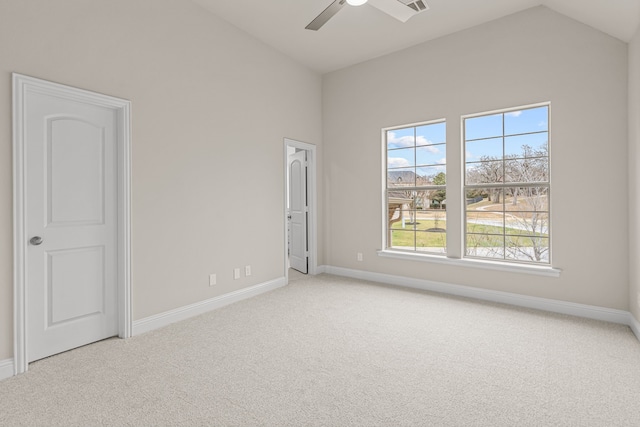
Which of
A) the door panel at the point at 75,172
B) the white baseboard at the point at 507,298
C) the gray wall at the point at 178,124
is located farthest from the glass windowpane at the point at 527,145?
the door panel at the point at 75,172

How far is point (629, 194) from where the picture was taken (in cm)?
308

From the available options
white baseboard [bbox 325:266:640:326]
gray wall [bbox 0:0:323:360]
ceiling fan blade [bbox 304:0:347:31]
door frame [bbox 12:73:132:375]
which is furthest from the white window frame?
door frame [bbox 12:73:132:375]

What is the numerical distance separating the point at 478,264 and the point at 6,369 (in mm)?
4422

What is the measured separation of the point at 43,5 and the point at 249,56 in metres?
2.07

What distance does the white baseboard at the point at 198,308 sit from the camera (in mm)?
3049

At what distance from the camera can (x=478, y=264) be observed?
3.94 m

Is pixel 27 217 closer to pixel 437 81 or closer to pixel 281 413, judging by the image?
pixel 281 413

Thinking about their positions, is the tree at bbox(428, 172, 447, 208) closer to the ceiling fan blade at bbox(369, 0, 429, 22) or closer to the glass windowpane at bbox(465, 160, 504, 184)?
the glass windowpane at bbox(465, 160, 504, 184)

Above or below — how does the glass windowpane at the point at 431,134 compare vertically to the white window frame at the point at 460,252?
above

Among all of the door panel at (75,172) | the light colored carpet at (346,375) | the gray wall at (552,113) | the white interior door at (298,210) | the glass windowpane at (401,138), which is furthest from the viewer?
the white interior door at (298,210)

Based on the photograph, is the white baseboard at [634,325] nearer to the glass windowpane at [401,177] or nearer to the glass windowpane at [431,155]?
the glass windowpane at [431,155]

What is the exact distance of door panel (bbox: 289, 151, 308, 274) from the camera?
17.6ft

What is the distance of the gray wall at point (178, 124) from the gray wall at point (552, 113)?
1.38 m

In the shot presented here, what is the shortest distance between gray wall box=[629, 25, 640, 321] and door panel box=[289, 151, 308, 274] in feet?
12.7
